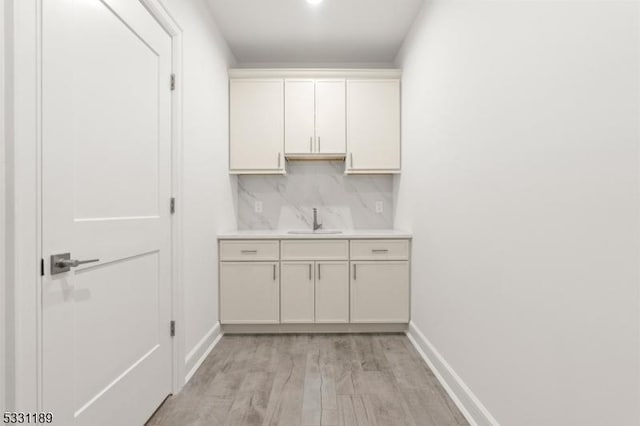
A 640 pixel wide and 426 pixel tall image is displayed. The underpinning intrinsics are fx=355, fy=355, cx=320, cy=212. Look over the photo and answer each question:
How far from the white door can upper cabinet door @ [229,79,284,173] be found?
131 cm

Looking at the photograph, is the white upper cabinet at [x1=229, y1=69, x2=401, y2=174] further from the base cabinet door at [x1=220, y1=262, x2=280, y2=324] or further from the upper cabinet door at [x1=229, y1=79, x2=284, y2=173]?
the base cabinet door at [x1=220, y1=262, x2=280, y2=324]

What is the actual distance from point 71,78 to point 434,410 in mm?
2197

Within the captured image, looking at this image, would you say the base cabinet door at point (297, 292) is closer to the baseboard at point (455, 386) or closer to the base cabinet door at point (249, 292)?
the base cabinet door at point (249, 292)

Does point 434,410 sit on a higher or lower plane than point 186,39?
lower

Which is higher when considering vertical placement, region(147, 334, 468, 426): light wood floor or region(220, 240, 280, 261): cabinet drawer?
region(220, 240, 280, 261): cabinet drawer

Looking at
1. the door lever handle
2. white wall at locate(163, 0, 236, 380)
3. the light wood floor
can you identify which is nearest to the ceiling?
white wall at locate(163, 0, 236, 380)

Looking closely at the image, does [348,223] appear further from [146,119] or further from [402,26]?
[146,119]

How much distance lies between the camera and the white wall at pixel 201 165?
2.22m

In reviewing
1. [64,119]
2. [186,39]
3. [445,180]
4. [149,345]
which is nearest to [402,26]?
[445,180]

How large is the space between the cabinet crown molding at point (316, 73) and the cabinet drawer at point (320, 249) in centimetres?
155

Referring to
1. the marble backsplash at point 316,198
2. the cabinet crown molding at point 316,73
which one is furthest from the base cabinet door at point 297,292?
the cabinet crown molding at point 316,73

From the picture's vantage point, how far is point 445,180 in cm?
216

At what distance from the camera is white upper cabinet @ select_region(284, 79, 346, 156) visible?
3.31 meters

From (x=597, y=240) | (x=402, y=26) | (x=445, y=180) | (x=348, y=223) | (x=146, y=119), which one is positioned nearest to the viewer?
(x=597, y=240)
